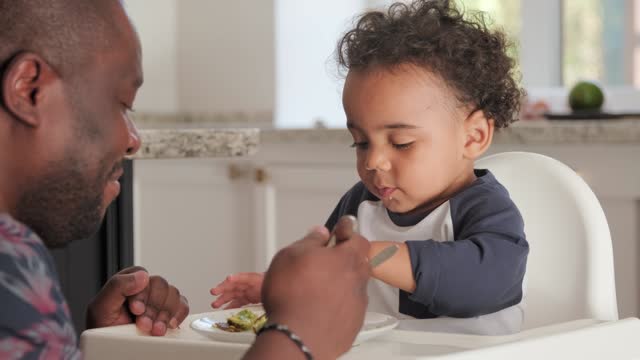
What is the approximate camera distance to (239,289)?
1323 mm

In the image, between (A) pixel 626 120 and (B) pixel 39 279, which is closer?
(B) pixel 39 279

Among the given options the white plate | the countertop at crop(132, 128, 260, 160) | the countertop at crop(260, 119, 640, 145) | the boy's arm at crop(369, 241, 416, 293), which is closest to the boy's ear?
the boy's arm at crop(369, 241, 416, 293)

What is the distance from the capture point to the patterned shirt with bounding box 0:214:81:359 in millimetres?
667

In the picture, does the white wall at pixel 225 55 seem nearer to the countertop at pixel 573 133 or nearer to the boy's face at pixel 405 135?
the countertop at pixel 573 133

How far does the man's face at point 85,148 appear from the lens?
81cm

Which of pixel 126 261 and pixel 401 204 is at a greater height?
pixel 401 204

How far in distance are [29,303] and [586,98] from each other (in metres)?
2.87

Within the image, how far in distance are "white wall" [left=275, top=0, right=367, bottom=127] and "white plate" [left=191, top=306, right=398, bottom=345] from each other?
2.86 metres

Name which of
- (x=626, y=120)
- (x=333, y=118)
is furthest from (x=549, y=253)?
(x=333, y=118)

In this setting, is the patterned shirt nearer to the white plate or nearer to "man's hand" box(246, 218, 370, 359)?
"man's hand" box(246, 218, 370, 359)

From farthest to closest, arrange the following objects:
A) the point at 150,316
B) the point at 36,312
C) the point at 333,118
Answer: the point at 333,118 → the point at 150,316 → the point at 36,312

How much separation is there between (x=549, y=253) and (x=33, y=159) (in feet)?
2.47

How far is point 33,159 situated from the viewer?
0.80 m

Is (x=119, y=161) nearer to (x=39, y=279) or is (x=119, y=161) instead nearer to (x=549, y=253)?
(x=39, y=279)
